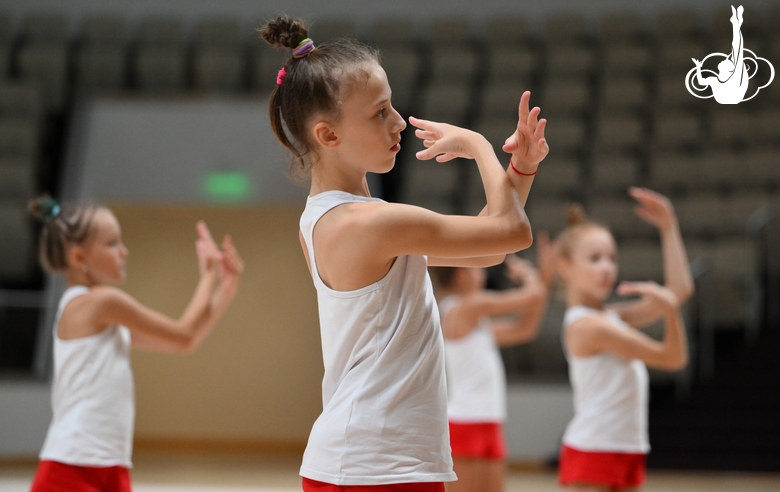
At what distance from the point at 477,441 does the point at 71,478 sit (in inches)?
87.7

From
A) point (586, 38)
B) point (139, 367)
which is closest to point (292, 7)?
point (586, 38)

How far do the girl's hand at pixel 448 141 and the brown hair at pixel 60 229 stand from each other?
4.74ft

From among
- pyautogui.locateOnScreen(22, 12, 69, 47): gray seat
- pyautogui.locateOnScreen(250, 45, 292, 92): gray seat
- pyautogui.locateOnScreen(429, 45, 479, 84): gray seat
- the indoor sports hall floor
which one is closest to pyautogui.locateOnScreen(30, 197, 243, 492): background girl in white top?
the indoor sports hall floor

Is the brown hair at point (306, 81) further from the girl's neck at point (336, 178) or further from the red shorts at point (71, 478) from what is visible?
the red shorts at point (71, 478)

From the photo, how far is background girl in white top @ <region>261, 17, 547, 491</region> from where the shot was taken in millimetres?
1663

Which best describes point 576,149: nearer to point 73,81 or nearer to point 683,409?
point 683,409

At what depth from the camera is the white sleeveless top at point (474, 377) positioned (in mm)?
4359

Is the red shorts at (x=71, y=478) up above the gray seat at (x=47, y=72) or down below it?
below

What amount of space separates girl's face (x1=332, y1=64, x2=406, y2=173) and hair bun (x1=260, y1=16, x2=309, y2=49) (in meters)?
0.19

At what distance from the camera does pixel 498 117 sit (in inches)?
363

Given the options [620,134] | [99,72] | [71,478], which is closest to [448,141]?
[71,478]

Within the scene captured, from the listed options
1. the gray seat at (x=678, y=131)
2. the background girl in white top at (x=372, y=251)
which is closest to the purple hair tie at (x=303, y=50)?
the background girl in white top at (x=372, y=251)

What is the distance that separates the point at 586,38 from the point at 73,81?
574 centimetres

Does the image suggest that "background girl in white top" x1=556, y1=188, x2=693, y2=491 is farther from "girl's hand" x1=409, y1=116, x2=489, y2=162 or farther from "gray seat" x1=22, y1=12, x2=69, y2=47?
"gray seat" x1=22, y1=12, x2=69, y2=47
